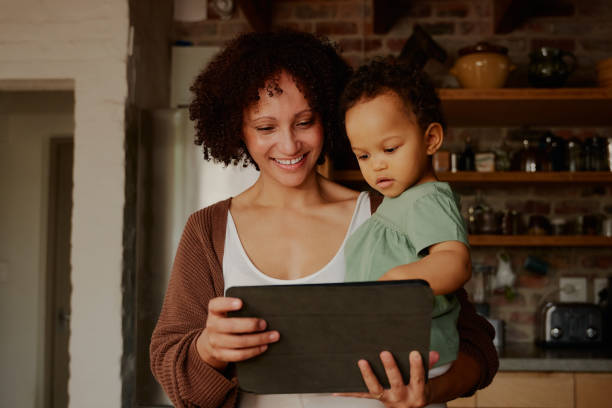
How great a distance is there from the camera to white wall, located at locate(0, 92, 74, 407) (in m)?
3.97

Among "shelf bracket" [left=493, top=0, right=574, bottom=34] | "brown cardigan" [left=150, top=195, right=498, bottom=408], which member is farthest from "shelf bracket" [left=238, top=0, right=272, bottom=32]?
"brown cardigan" [left=150, top=195, right=498, bottom=408]

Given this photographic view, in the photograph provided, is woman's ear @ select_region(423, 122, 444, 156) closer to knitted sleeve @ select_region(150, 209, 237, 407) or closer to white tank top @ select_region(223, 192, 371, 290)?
white tank top @ select_region(223, 192, 371, 290)

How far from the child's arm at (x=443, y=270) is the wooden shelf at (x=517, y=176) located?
2.13 m

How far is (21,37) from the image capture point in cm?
244

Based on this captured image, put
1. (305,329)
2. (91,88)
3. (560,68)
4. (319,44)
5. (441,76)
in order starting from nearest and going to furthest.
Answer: (305,329)
(319,44)
(91,88)
(560,68)
(441,76)

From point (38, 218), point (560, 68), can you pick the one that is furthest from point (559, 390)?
point (38, 218)

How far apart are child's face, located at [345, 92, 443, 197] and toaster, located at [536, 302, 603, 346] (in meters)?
2.36

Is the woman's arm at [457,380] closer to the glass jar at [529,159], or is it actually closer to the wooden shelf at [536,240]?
the wooden shelf at [536,240]

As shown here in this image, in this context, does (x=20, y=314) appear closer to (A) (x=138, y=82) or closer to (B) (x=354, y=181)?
(A) (x=138, y=82)

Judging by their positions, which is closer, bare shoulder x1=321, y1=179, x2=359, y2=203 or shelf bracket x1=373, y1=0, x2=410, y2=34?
bare shoulder x1=321, y1=179, x2=359, y2=203

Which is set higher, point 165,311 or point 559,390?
point 165,311

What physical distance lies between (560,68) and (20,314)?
381cm

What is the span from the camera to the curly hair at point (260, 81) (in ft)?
3.97

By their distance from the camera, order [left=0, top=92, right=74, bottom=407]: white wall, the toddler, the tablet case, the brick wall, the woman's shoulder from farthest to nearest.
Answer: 1. [left=0, top=92, right=74, bottom=407]: white wall
2. the brick wall
3. the woman's shoulder
4. the toddler
5. the tablet case
